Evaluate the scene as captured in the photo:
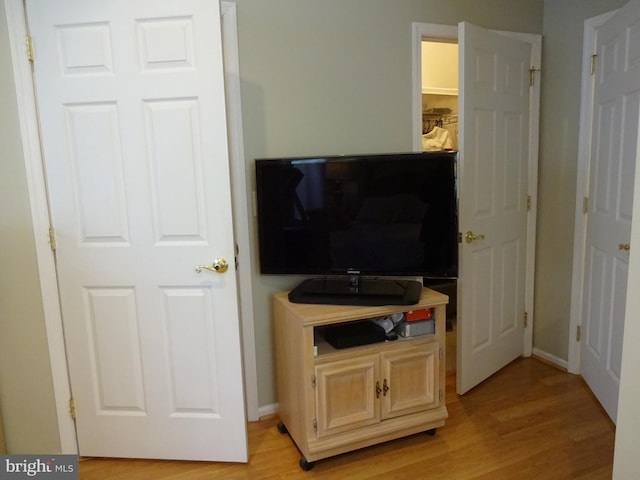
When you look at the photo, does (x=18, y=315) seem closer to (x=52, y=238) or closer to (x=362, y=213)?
(x=52, y=238)

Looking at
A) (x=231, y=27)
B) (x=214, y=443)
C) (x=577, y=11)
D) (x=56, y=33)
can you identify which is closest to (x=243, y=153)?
(x=231, y=27)

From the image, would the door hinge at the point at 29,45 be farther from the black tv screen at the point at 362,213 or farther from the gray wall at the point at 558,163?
the gray wall at the point at 558,163

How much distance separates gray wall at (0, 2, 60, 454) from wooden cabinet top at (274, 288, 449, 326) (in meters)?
1.10

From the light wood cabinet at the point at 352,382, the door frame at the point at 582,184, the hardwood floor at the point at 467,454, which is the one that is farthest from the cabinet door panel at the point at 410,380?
the door frame at the point at 582,184

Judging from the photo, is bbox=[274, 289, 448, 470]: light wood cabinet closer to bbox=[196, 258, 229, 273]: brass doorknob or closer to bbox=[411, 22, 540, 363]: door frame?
bbox=[196, 258, 229, 273]: brass doorknob

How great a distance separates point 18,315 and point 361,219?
154 cm

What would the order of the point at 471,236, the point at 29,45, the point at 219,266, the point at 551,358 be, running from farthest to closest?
the point at 551,358 → the point at 471,236 → the point at 219,266 → the point at 29,45

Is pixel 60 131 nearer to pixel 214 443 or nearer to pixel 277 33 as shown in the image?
pixel 277 33

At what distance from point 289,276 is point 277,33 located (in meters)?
1.22

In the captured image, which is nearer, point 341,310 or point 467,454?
point 341,310

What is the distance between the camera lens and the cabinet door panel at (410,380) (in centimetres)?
213

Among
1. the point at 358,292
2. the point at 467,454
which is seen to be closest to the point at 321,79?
the point at 358,292

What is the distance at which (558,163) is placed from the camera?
2.84m

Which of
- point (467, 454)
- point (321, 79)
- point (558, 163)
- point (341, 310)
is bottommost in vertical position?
point (467, 454)
